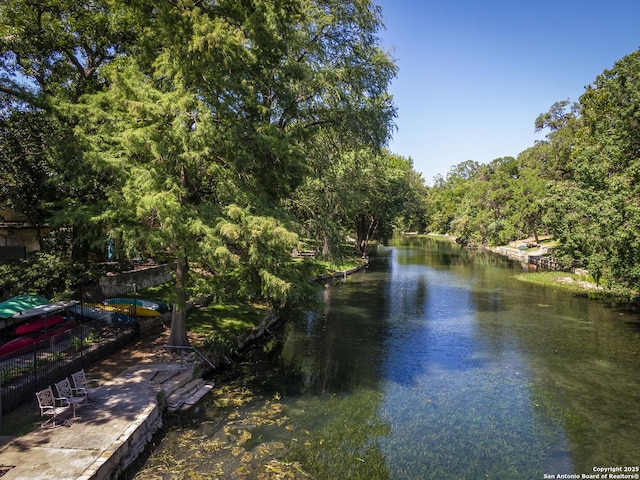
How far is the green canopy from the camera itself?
15.9 metres

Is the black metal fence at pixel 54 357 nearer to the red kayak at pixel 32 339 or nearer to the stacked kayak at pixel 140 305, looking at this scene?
the red kayak at pixel 32 339

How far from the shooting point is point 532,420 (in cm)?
1490

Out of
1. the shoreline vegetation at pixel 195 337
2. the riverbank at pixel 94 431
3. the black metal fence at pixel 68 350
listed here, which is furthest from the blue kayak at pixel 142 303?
the riverbank at pixel 94 431

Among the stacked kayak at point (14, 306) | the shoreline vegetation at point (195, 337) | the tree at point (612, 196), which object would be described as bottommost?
the shoreline vegetation at point (195, 337)

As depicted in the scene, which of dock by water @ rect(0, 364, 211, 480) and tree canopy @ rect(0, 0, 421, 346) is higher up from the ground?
tree canopy @ rect(0, 0, 421, 346)

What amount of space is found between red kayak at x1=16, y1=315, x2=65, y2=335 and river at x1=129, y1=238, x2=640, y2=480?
24.5 feet

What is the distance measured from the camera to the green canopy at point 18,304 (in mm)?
15945

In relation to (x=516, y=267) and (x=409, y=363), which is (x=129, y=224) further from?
(x=516, y=267)

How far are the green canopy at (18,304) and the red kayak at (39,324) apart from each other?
2.95 feet

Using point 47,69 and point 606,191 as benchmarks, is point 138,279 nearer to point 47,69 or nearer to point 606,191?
point 47,69

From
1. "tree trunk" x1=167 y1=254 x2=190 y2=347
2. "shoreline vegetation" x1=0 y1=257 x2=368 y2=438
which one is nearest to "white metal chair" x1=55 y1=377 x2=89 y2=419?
"shoreline vegetation" x1=0 y1=257 x2=368 y2=438

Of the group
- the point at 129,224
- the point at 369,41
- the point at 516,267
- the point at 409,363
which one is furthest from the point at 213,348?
the point at 516,267

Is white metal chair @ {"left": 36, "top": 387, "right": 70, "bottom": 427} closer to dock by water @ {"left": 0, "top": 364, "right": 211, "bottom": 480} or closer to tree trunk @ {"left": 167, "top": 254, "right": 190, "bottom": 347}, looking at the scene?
dock by water @ {"left": 0, "top": 364, "right": 211, "bottom": 480}

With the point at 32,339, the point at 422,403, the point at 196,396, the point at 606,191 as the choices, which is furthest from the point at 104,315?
the point at 606,191
